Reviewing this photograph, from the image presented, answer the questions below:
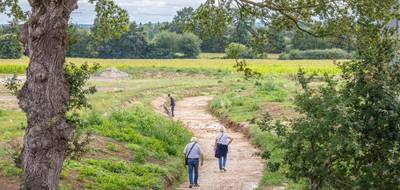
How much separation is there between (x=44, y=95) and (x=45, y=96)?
26 mm

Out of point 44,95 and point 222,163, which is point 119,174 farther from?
point 44,95

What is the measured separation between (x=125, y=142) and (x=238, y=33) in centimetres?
1161

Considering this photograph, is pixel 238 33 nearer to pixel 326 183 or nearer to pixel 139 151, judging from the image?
pixel 326 183

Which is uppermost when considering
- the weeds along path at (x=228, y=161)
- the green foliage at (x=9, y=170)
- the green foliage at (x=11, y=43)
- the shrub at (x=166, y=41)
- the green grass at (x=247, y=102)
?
the green foliage at (x=11, y=43)

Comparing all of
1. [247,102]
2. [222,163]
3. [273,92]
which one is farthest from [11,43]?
[273,92]

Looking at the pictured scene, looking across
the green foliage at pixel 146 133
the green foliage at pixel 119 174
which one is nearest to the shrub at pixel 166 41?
the green foliage at pixel 146 133

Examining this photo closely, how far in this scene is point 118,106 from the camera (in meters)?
37.1

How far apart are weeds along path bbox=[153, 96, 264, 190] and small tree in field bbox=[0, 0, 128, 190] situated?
4248 millimetres

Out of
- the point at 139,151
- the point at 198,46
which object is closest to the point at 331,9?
the point at 139,151

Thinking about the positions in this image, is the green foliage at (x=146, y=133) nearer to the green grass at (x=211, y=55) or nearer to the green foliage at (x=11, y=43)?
the green foliage at (x=11, y=43)

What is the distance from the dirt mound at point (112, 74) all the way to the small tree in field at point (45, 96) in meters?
57.4

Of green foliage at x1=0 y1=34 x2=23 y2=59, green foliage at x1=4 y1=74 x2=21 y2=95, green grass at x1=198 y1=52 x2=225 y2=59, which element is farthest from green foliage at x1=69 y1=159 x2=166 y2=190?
green grass at x1=198 y1=52 x2=225 y2=59

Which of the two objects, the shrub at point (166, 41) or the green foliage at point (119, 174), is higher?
the shrub at point (166, 41)

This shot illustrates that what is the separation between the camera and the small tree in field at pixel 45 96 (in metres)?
11.5
